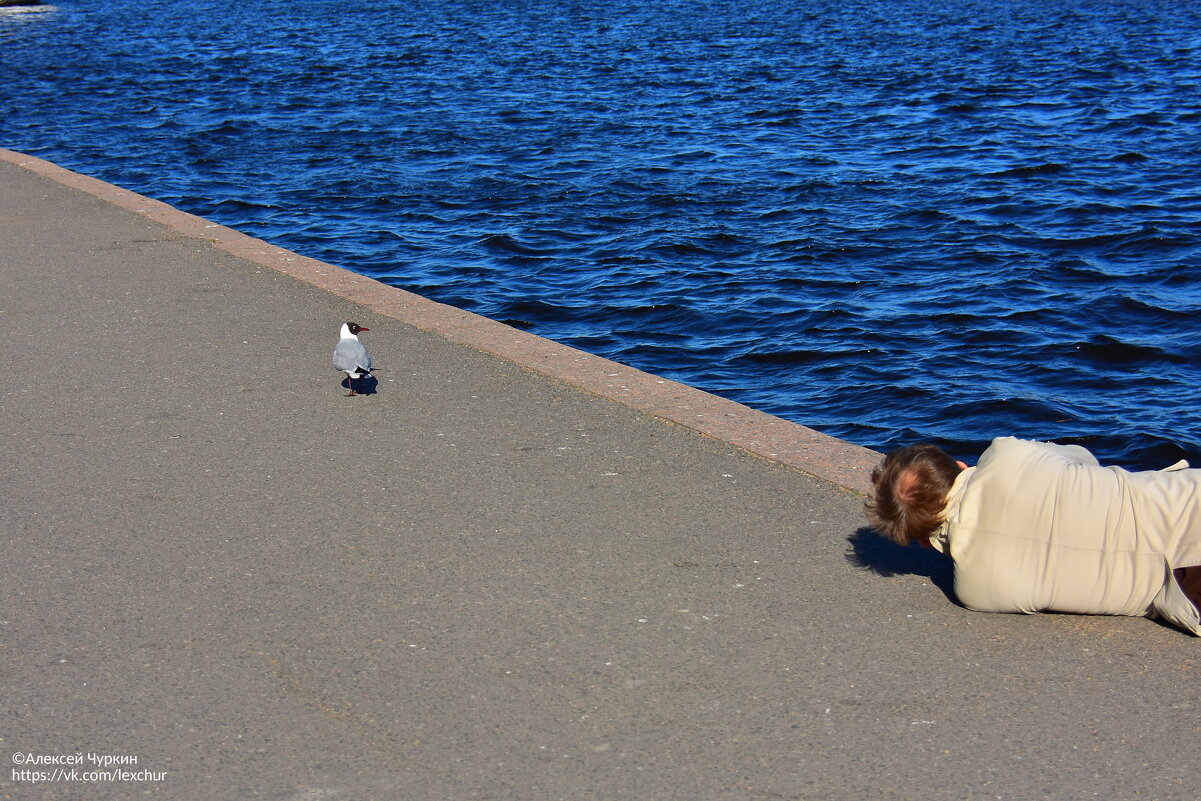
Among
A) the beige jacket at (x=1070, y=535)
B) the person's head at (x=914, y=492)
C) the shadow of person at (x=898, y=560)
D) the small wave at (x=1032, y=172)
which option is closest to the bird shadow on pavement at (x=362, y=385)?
the shadow of person at (x=898, y=560)

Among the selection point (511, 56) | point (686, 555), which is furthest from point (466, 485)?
point (511, 56)

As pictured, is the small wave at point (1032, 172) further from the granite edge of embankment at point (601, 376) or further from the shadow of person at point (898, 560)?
the shadow of person at point (898, 560)

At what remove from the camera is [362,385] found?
621cm

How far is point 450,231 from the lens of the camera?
14.1 meters

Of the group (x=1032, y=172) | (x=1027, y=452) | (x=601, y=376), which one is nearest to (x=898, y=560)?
(x=1027, y=452)

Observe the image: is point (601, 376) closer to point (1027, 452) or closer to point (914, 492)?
point (914, 492)

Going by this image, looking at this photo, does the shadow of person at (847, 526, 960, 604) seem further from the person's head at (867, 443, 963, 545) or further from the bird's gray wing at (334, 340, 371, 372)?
the bird's gray wing at (334, 340, 371, 372)

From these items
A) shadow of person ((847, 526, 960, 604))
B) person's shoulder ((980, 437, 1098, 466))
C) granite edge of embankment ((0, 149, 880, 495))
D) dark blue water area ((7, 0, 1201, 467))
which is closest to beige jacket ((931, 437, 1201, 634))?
person's shoulder ((980, 437, 1098, 466))

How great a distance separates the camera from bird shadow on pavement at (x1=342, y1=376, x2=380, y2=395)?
613cm

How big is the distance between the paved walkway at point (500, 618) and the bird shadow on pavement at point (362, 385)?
79mm

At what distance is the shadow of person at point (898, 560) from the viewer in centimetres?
436

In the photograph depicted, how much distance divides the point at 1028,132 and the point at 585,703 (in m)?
17.6

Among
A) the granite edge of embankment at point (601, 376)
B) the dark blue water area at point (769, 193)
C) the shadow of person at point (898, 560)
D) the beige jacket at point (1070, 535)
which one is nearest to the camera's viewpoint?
the beige jacket at point (1070, 535)

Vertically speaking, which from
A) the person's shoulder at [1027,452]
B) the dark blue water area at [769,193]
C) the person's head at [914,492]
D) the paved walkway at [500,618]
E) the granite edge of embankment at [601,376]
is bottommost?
the dark blue water area at [769,193]
